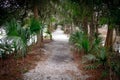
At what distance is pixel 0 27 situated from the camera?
35.9 ft

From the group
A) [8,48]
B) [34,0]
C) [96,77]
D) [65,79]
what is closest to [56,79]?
[65,79]

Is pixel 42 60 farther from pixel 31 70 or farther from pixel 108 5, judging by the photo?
pixel 108 5

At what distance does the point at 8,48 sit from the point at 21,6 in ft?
16.5

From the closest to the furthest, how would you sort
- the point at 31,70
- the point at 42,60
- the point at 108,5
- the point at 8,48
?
the point at 108,5 → the point at 8,48 → the point at 31,70 → the point at 42,60

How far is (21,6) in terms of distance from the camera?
14.0 meters

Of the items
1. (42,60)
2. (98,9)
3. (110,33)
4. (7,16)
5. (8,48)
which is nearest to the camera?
(98,9)

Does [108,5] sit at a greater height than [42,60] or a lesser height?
greater

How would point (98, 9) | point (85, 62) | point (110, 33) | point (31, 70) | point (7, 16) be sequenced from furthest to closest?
point (110, 33) → point (85, 62) → point (7, 16) → point (31, 70) → point (98, 9)

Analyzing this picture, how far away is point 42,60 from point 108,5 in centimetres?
643

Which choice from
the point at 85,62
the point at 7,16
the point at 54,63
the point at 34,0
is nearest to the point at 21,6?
the point at 34,0

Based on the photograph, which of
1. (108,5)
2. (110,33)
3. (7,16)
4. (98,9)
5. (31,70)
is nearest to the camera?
(108,5)

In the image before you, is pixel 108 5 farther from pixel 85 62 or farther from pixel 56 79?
pixel 85 62

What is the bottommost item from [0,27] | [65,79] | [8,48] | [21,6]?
[65,79]

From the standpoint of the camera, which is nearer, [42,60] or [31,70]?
[31,70]
